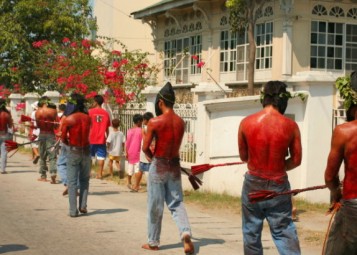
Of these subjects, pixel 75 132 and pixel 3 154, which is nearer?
pixel 75 132

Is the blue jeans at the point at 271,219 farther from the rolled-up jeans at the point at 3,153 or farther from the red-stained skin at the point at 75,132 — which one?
the rolled-up jeans at the point at 3,153

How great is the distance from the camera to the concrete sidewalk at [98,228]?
28.4 feet

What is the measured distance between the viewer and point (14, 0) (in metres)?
33.1

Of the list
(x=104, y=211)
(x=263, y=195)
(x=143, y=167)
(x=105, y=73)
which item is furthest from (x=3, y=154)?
(x=263, y=195)

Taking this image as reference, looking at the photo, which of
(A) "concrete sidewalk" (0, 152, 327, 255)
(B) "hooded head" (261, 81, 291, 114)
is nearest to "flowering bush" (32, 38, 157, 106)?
(A) "concrete sidewalk" (0, 152, 327, 255)

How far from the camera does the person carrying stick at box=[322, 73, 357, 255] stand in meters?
5.26

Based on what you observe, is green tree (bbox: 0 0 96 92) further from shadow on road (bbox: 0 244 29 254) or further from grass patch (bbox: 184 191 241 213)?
shadow on road (bbox: 0 244 29 254)

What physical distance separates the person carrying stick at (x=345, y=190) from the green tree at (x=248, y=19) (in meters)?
14.1

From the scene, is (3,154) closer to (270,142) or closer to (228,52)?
(228,52)

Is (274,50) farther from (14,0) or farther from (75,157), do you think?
(14,0)

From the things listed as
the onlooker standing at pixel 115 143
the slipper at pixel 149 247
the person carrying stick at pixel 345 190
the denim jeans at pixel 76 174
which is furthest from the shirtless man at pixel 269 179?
the onlooker standing at pixel 115 143

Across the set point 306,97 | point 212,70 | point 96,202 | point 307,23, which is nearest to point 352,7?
point 307,23

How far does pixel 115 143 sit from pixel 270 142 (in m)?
10.5

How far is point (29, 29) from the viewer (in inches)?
1291
